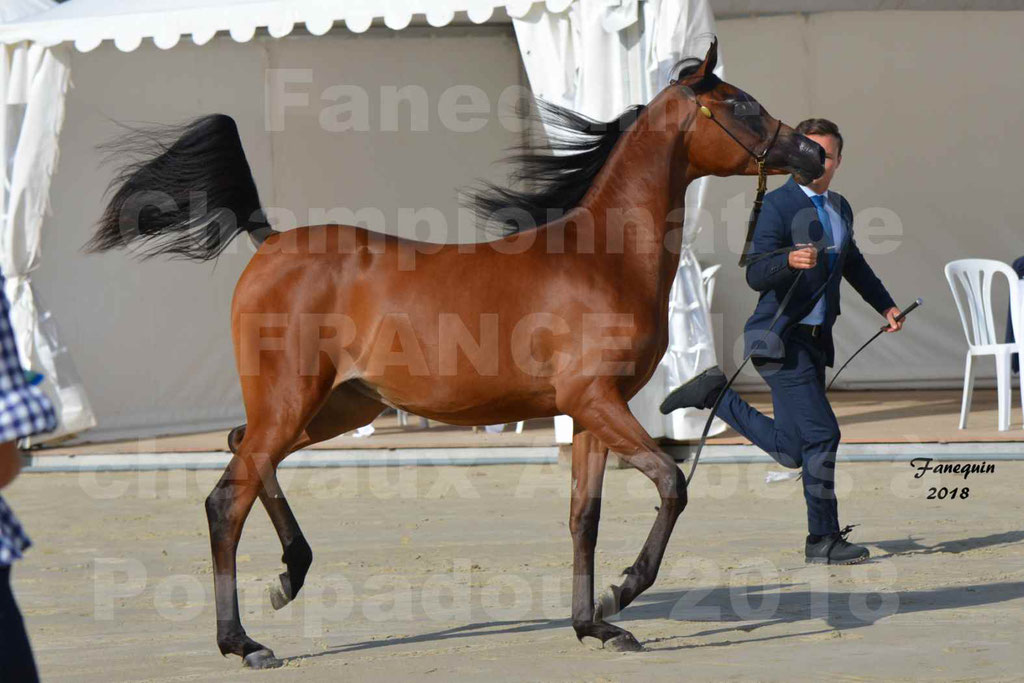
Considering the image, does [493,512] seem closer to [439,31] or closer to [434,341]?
[434,341]

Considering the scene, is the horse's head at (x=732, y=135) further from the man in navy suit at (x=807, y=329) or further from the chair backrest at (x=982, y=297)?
the chair backrest at (x=982, y=297)

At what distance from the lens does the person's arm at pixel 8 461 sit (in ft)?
6.93

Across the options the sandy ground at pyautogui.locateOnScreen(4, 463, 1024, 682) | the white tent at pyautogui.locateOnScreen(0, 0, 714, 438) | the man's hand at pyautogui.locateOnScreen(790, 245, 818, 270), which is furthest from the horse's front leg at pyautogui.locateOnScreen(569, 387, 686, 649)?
the white tent at pyautogui.locateOnScreen(0, 0, 714, 438)

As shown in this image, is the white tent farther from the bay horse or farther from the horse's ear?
the bay horse

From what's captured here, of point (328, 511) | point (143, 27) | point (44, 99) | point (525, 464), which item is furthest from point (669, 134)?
point (44, 99)

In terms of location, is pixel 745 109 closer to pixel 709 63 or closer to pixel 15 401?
pixel 709 63

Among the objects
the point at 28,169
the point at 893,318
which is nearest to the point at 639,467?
the point at 893,318

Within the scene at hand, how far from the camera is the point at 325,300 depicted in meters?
4.24

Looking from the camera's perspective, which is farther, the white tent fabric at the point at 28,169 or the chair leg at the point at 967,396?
the white tent fabric at the point at 28,169

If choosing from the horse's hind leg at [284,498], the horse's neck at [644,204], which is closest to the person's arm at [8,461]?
the horse's hind leg at [284,498]

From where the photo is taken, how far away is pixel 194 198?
14.8 ft

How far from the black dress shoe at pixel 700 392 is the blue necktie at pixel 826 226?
0.64 m

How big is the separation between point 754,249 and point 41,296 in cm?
535

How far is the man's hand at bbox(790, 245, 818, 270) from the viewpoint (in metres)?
4.88
